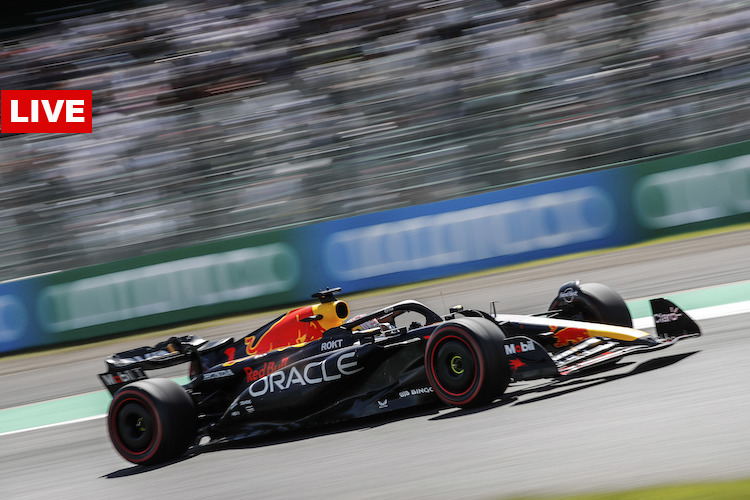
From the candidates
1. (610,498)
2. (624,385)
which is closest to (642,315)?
(624,385)

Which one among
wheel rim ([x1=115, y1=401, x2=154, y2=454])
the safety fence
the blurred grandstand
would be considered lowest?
wheel rim ([x1=115, y1=401, x2=154, y2=454])

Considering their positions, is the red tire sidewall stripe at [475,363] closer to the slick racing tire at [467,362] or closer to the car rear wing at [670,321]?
the slick racing tire at [467,362]

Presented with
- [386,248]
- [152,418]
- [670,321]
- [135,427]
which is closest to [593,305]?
[670,321]

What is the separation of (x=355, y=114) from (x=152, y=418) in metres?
8.65

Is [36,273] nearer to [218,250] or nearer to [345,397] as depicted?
[218,250]

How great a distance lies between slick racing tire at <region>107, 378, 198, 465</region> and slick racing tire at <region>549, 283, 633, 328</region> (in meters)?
2.65

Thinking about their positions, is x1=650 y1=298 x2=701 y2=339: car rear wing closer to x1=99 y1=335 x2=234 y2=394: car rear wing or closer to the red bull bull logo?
the red bull bull logo

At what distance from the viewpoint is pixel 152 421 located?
235 inches

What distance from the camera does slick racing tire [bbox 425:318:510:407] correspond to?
5043mm

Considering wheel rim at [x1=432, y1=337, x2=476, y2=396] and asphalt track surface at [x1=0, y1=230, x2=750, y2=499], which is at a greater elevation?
wheel rim at [x1=432, y1=337, x2=476, y2=396]

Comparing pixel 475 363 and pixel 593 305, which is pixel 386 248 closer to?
pixel 593 305

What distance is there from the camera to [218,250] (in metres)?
12.8

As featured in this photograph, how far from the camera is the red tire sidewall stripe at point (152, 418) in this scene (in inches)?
234

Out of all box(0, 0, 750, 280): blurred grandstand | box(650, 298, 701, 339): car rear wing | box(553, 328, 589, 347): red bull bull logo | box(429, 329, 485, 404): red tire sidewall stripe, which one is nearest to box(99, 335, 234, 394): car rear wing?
box(429, 329, 485, 404): red tire sidewall stripe
